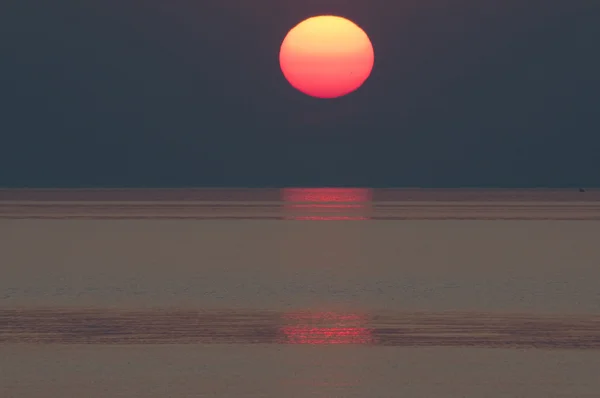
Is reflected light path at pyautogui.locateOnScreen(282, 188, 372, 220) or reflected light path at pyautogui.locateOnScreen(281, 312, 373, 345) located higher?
reflected light path at pyautogui.locateOnScreen(282, 188, 372, 220)

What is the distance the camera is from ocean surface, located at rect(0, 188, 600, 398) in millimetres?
13062

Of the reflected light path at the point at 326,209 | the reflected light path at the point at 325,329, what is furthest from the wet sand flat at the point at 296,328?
the reflected light path at the point at 326,209

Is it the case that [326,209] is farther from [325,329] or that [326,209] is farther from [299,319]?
[325,329]

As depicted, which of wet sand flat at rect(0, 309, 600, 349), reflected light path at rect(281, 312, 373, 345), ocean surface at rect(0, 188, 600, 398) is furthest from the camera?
reflected light path at rect(281, 312, 373, 345)

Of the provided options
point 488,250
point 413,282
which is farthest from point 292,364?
point 488,250

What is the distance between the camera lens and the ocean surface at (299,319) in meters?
13.1

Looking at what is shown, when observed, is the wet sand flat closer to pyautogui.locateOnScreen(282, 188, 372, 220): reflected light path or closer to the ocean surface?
the ocean surface

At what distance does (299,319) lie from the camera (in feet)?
60.3

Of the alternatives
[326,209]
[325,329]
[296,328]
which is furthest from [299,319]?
[326,209]

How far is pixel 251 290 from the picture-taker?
2294 centimetres

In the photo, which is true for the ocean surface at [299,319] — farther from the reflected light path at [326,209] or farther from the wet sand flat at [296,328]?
the reflected light path at [326,209]

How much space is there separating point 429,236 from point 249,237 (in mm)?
5996

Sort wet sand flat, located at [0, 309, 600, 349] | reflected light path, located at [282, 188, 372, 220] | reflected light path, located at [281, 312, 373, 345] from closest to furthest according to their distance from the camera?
wet sand flat, located at [0, 309, 600, 349]
reflected light path, located at [281, 312, 373, 345]
reflected light path, located at [282, 188, 372, 220]

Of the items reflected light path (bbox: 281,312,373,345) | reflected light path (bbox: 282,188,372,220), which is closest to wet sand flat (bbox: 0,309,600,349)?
reflected light path (bbox: 281,312,373,345)
